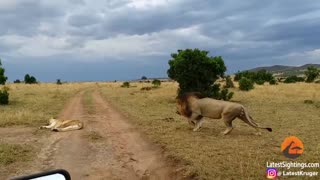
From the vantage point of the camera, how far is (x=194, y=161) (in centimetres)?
847

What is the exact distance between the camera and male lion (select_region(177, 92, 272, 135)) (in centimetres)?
1212

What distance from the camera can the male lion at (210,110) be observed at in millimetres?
12117

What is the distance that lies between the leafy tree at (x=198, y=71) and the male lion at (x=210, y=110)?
397 inches

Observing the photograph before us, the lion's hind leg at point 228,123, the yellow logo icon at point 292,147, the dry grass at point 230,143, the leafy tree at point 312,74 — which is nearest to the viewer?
the dry grass at point 230,143

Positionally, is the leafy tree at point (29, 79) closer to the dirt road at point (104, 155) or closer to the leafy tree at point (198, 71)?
the leafy tree at point (198, 71)

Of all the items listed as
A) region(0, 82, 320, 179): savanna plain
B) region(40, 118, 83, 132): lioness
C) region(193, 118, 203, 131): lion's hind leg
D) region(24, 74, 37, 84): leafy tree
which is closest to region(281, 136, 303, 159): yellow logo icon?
region(0, 82, 320, 179): savanna plain

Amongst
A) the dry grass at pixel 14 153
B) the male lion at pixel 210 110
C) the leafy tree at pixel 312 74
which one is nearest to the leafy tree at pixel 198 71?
the male lion at pixel 210 110

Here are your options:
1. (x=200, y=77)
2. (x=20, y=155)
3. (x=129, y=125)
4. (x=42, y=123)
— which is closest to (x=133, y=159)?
(x=20, y=155)

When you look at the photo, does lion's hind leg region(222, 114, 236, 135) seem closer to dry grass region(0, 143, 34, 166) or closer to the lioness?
the lioness

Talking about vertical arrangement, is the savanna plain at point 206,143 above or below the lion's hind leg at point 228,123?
below

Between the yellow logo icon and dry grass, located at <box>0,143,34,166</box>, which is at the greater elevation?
dry grass, located at <box>0,143,34,166</box>

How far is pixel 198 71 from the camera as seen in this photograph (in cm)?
2353

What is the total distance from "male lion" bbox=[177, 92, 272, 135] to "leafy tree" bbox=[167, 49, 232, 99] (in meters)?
10.1

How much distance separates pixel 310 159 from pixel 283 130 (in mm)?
4203
